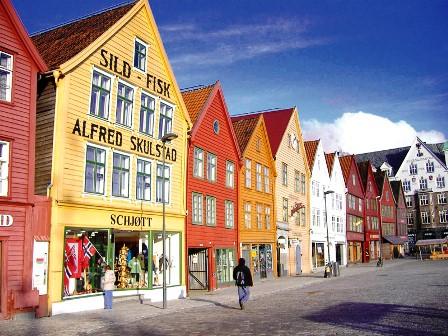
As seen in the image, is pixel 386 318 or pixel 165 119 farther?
pixel 165 119

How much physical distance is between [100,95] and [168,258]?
9.06 m

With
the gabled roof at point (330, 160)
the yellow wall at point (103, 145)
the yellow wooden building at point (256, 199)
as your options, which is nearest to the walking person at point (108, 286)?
the yellow wall at point (103, 145)

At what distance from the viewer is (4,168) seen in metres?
17.0

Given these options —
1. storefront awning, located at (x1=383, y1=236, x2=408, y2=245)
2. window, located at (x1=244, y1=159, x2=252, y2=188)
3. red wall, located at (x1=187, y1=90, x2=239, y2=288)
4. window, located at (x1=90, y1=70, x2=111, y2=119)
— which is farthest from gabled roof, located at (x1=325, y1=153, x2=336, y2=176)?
window, located at (x1=90, y1=70, x2=111, y2=119)

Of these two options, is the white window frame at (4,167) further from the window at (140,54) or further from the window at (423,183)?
the window at (423,183)

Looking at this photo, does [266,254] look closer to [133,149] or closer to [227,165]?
[227,165]

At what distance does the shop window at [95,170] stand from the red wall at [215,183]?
268 inches

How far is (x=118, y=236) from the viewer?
23.7 m

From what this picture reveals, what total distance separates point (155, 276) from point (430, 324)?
1398 cm

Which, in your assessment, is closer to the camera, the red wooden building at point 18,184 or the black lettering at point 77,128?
the red wooden building at point 18,184

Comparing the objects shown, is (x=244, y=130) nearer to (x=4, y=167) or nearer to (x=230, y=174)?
(x=230, y=174)

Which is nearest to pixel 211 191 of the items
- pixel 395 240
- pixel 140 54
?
pixel 140 54

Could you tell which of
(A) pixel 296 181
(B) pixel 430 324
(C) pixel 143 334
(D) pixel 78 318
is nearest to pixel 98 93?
(D) pixel 78 318

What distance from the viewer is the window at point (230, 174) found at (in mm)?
31953
